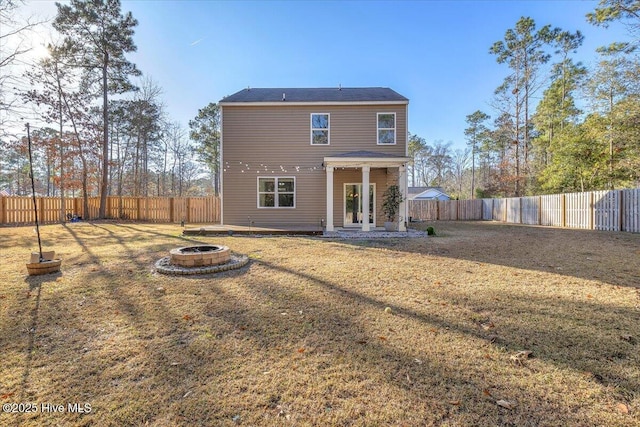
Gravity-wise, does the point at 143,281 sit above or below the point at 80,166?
below

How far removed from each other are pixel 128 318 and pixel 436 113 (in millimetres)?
28373

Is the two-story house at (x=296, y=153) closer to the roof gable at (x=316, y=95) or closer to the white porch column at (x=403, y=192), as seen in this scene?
the roof gable at (x=316, y=95)

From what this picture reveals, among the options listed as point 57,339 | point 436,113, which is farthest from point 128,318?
point 436,113

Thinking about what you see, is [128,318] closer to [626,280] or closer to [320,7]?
[626,280]

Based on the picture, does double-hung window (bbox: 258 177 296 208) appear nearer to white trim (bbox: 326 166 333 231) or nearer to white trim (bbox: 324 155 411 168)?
white trim (bbox: 326 166 333 231)

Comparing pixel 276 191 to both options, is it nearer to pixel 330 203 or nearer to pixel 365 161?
pixel 330 203

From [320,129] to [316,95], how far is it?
1.98 meters

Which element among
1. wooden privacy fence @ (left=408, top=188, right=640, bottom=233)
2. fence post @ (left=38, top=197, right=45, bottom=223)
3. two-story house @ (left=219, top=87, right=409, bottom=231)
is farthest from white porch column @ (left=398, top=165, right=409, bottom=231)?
fence post @ (left=38, top=197, right=45, bottom=223)

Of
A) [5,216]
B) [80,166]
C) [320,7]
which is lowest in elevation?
[5,216]

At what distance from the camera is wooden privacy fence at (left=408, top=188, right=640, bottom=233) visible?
10.1m

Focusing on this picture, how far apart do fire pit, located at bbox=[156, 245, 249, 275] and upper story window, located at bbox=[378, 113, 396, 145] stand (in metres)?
9.13

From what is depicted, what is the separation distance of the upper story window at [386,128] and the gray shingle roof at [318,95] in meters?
0.71

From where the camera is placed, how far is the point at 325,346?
2561mm

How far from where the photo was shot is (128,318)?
3148 millimetres
